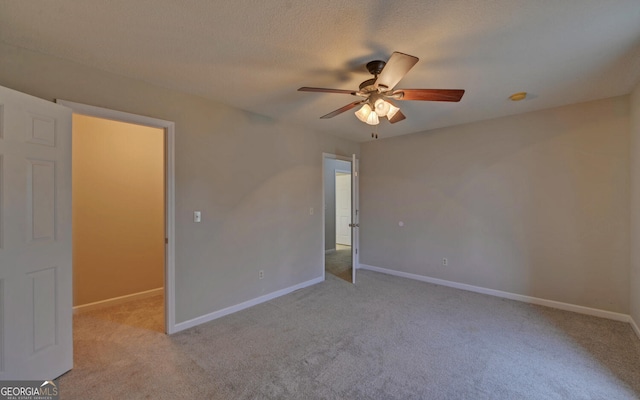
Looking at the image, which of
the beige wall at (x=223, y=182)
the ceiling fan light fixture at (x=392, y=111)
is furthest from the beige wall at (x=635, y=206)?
the beige wall at (x=223, y=182)

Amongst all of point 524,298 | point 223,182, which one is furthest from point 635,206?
point 223,182

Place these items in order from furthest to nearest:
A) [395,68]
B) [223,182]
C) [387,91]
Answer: [223,182] → [387,91] → [395,68]

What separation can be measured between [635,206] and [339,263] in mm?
4232

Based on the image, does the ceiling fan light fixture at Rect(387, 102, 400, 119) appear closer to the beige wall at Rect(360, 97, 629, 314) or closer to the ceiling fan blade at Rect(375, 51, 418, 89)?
the ceiling fan blade at Rect(375, 51, 418, 89)

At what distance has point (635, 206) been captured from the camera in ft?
8.97

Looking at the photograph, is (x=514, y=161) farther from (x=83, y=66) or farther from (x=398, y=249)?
(x=83, y=66)

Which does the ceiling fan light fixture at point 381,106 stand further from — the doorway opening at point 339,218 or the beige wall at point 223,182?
the doorway opening at point 339,218

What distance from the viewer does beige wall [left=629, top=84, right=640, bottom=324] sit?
A: 2633 millimetres

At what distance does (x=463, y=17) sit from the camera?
5.46 ft

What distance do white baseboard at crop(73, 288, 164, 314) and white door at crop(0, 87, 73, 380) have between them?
147cm

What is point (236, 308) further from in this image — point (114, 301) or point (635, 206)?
point (635, 206)

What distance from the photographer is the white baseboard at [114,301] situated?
3282 mm

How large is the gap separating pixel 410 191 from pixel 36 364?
4.65 meters

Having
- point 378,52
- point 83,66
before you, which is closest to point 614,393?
point 378,52
